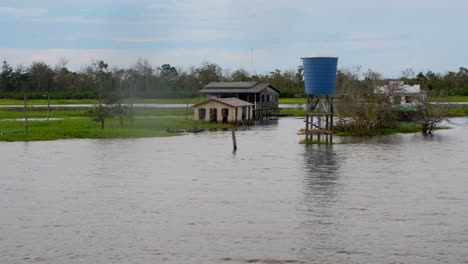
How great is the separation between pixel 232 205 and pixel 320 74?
23361 mm

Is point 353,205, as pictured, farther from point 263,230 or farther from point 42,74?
point 42,74

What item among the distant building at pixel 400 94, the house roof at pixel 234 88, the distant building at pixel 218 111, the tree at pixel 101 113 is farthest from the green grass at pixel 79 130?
the house roof at pixel 234 88

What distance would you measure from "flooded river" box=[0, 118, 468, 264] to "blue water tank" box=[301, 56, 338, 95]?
620 cm

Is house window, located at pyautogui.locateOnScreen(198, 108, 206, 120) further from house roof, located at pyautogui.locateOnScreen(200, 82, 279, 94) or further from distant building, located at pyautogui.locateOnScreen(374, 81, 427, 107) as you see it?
distant building, located at pyautogui.locateOnScreen(374, 81, 427, 107)

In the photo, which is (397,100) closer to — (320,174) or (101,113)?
(101,113)

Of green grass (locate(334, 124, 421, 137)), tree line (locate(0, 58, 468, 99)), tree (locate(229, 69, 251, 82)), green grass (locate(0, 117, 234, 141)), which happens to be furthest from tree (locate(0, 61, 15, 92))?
green grass (locate(334, 124, 421, 137))

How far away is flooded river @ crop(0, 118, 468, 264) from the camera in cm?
1719

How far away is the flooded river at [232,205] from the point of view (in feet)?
56.4

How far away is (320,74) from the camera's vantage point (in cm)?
4500

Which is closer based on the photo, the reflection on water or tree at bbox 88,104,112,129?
the reflection on water

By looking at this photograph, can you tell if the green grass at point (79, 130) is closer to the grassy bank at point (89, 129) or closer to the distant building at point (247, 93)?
the grassy bank at point (89, 129)

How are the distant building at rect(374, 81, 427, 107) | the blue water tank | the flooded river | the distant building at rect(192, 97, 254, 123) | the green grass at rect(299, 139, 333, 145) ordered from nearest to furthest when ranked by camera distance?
the flooded river
the blue water tank
the green grass at rect(299, 139, 333, 145)
the distant building at rect(374, 81, 427, 107)
the distant building at rect(192, 97, 254, 123)

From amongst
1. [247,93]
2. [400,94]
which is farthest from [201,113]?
[400,94]

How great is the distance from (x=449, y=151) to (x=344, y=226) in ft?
71.1
